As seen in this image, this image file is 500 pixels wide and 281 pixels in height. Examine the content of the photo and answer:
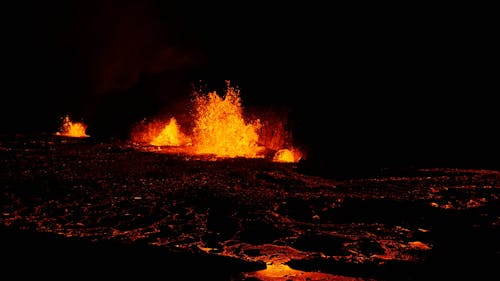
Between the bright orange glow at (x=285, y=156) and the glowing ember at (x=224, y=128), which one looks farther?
the glowing ember at (x=224, y=128)

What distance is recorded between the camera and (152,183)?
8484 mm

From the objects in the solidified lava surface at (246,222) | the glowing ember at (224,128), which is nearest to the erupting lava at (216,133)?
the glowing ember at (224,128)

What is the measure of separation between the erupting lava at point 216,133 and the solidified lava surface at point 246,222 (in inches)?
152

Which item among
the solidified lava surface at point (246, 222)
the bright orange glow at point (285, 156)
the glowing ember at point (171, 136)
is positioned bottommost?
the solidified lava surface at point (246, 222)

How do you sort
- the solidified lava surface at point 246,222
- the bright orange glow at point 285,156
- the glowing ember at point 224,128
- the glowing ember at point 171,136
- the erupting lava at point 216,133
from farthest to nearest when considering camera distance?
1. the glowing ember at point 171,136
2. the glowing ember at point 224,128
3. the erupting lava at point 216,133
4. the bright orange glow at point 285,156
5. the solidified lava surface at point 246,222

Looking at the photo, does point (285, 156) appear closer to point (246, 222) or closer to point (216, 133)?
point (216, 133)

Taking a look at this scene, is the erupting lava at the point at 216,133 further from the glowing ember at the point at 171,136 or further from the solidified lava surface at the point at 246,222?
the solidified lava surface at the point at 246,222

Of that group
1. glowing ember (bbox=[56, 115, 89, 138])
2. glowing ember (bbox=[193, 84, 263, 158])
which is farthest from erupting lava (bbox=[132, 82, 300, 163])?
glowing ember (bbox=[56, 115, 89, 138])

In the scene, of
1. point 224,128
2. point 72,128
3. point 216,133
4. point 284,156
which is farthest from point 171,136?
point 72,128

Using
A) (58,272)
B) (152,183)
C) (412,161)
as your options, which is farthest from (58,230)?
(412,161)

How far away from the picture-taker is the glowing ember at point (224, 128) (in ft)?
48.6

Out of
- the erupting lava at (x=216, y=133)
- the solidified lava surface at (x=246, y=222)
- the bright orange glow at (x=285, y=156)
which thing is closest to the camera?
the solidified lava surface at (x=246, y=222)

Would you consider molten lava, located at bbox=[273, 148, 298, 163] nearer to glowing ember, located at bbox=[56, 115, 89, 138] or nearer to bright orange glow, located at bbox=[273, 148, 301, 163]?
bright orange glow, located at bbox=[273, 148, 301, 163]

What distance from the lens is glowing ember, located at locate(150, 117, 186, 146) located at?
690 inches
